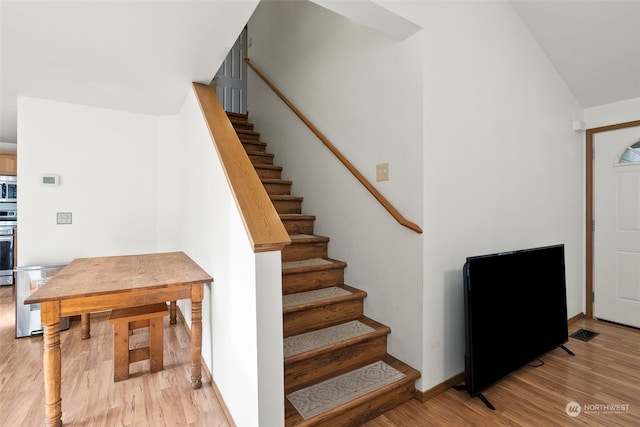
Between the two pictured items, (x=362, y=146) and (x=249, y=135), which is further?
(x=249, y=135)

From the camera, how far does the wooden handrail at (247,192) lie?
1.35 metres

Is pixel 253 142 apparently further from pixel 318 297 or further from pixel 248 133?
pixel 318 297

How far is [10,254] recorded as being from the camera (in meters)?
4.94

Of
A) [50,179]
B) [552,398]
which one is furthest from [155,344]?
[552,398]

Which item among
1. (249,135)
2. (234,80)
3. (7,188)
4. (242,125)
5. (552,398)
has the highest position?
(234,80)

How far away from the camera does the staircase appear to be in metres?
1.73

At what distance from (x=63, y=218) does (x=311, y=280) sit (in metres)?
2.74

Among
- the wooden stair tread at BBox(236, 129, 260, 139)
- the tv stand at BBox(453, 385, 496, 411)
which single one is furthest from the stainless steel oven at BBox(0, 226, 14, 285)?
the tv stand at BBox(453, 385, 496, 411)

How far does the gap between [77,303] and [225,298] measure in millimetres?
807

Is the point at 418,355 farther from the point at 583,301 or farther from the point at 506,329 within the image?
the point at 583,301

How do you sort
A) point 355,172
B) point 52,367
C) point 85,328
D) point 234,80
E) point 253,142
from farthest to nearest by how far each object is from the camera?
point 234,80, point 253,142, point 85,328, point 355,172, point 52,367

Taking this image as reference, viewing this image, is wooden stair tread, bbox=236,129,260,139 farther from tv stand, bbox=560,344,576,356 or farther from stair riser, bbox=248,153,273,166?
tv stand, bbox=560,344,576,356

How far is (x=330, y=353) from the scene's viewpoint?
1.95 metres

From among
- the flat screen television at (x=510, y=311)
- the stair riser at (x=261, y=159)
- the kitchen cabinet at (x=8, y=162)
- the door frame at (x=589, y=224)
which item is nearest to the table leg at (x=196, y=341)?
the flat screen television at (x=510, y=311)
